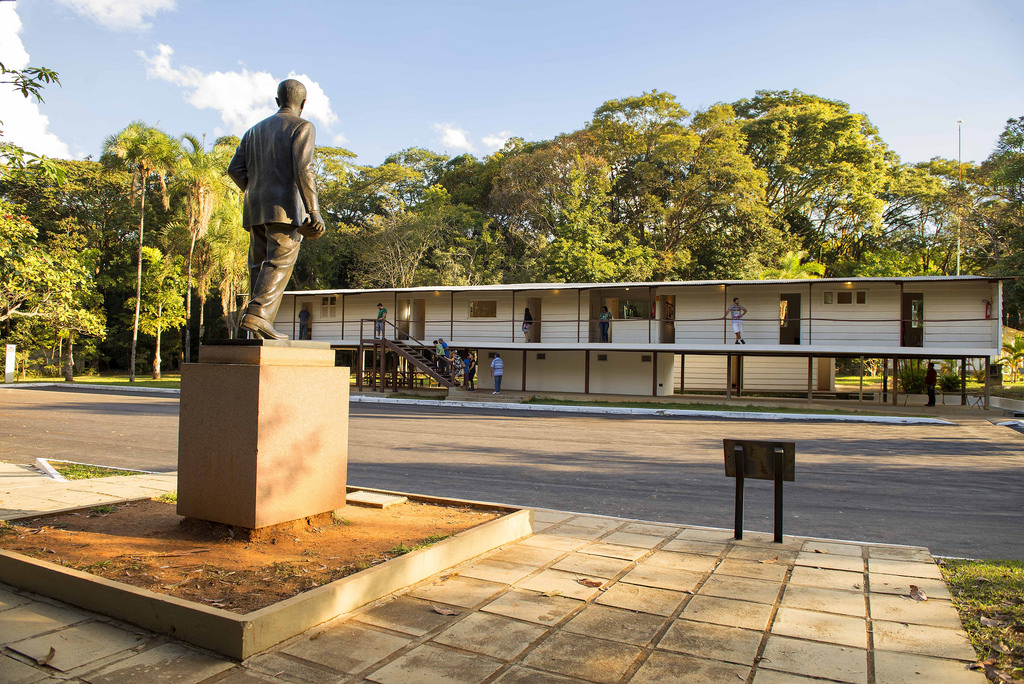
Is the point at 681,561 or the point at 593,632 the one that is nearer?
the point at 593,632

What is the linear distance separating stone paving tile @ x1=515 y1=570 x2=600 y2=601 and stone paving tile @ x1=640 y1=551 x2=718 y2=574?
0.77m

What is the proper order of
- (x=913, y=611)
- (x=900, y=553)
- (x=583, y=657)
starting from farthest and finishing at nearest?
(x=900, y=553) < (x=913, y=611) < (x=583, y=657)

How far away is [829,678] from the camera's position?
134 inches

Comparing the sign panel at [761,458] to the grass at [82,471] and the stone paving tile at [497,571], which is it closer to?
the stone paving tile at [497,571]

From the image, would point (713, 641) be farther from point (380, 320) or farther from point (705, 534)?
point (380, 320)

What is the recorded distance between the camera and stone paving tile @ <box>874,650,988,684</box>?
11.1 feet

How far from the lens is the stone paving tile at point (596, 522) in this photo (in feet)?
21.7

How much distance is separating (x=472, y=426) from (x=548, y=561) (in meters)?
11.4

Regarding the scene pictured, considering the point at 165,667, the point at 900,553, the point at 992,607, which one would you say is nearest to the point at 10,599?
the point at 165,667

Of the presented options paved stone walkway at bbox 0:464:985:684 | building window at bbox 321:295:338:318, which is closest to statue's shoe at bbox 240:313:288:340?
paved stone walkway at bbox 0:464:985:684

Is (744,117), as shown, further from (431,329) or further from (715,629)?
A: (715,629)

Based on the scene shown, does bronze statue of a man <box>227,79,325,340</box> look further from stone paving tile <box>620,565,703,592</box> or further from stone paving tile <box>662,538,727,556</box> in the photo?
stone paving tile <box>662,538,727,556</box>

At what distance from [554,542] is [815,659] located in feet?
8.78

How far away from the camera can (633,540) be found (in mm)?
6078
